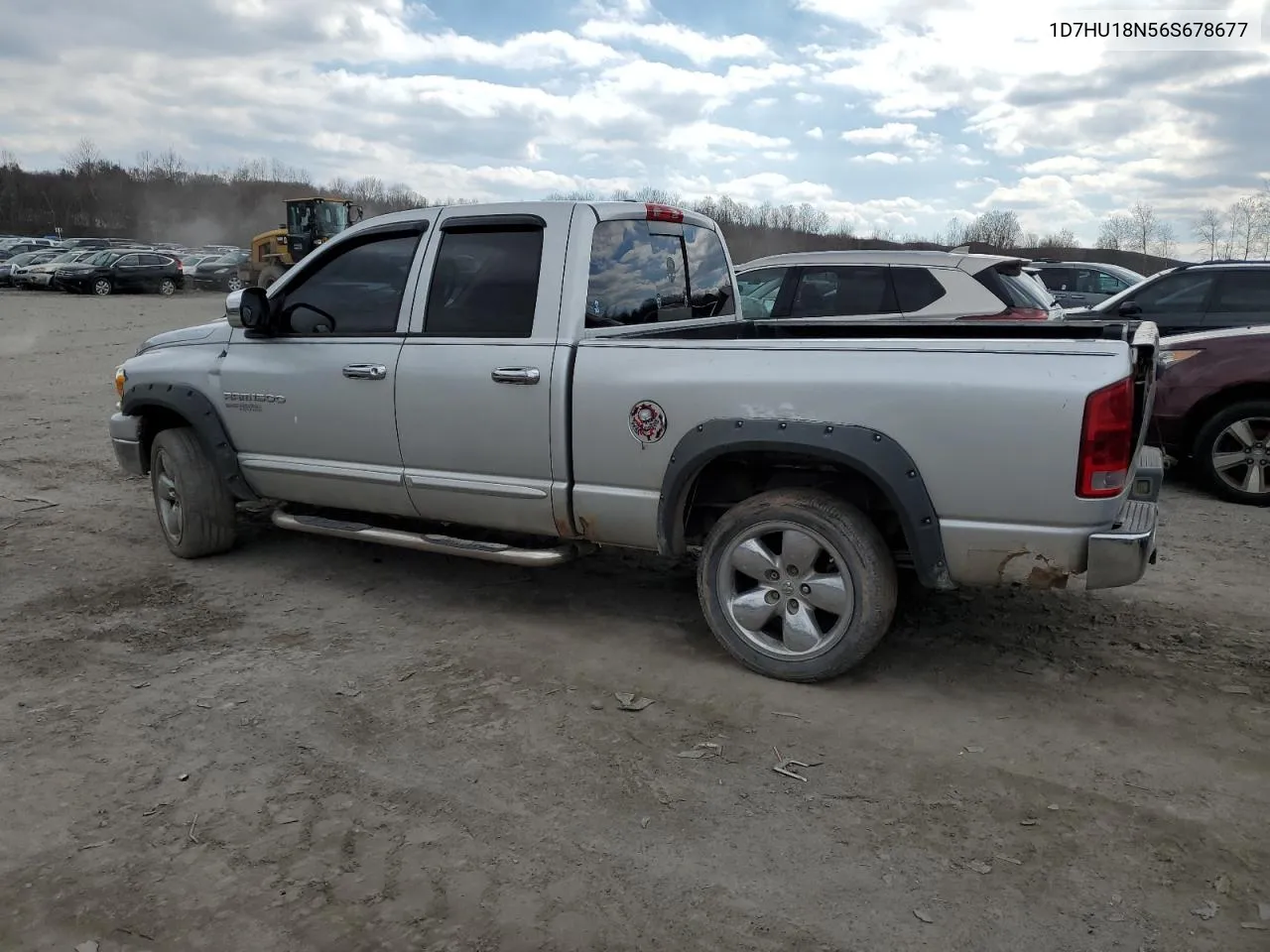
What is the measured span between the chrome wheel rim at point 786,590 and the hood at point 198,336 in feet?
10.5

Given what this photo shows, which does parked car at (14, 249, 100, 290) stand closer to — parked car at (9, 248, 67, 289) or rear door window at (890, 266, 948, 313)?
parked car at (9, 248, 67, 289)

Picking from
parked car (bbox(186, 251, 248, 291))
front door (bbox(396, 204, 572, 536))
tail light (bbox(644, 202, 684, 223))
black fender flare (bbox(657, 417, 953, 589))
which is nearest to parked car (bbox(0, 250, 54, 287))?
parked car (bbox(186, 251, 248, 291))

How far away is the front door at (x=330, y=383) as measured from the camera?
484 centimetres

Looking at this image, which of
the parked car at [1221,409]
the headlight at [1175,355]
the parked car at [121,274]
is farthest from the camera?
the parked car at [121,274]

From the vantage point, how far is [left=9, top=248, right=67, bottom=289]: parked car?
1321 inches

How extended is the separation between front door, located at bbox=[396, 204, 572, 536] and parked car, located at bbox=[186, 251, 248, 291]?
3460cm

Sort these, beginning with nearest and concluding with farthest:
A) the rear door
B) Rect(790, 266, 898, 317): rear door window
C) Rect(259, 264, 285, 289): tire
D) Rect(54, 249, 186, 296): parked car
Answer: Rect(790, 266, 898, 317): rear door window < the rear door < Rect(259, 264, 285, 289): tire < Rect(54, 249, 186, 296): parked car

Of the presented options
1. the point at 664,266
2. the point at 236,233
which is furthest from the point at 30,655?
the point at 236,233

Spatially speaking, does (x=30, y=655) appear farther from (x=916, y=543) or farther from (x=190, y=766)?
(x=916, y=543)

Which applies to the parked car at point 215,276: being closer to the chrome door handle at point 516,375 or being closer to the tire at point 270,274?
the tire at point 270,274

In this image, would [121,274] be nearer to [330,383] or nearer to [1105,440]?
[330,383]

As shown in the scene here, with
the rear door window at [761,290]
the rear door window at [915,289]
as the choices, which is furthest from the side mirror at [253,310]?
the rear door window at [915,289]

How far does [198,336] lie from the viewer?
5.60 m

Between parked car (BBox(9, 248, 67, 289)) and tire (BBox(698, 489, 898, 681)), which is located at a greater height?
parked car (BBox(9, 248, 67, 289))
